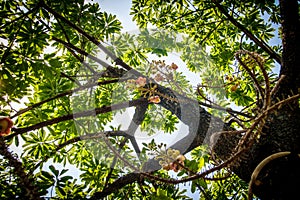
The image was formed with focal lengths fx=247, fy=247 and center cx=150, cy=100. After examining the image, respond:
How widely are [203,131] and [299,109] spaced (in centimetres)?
69

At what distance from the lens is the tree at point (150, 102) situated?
121 centimetres

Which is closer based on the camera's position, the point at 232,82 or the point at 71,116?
the point at 232,82

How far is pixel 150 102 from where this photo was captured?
7.43ft

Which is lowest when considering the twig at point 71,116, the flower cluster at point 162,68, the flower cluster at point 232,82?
the flower cluster at point 232,82

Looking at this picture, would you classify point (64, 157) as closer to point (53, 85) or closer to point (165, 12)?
point (53, 85)

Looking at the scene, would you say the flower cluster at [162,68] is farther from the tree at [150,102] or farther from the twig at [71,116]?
the twig at [71,116]

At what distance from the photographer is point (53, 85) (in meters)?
2.53

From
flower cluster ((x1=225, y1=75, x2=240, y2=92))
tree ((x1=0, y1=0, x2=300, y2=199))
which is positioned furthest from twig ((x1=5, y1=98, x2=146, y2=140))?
flower cluster ((x1=225, y1=75, x2=240, y2=92))

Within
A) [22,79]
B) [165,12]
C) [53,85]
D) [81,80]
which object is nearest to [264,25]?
[165,12]

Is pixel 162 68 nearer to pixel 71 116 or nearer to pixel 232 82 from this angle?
pixel 232 82

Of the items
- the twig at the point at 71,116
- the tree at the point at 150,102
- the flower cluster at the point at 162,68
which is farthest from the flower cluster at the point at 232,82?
the twig at the point at 71,116

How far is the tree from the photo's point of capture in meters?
1.21

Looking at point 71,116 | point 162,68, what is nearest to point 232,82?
point 162,68

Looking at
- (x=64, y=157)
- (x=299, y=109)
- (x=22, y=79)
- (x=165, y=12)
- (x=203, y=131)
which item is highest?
(x=165, y=12)
